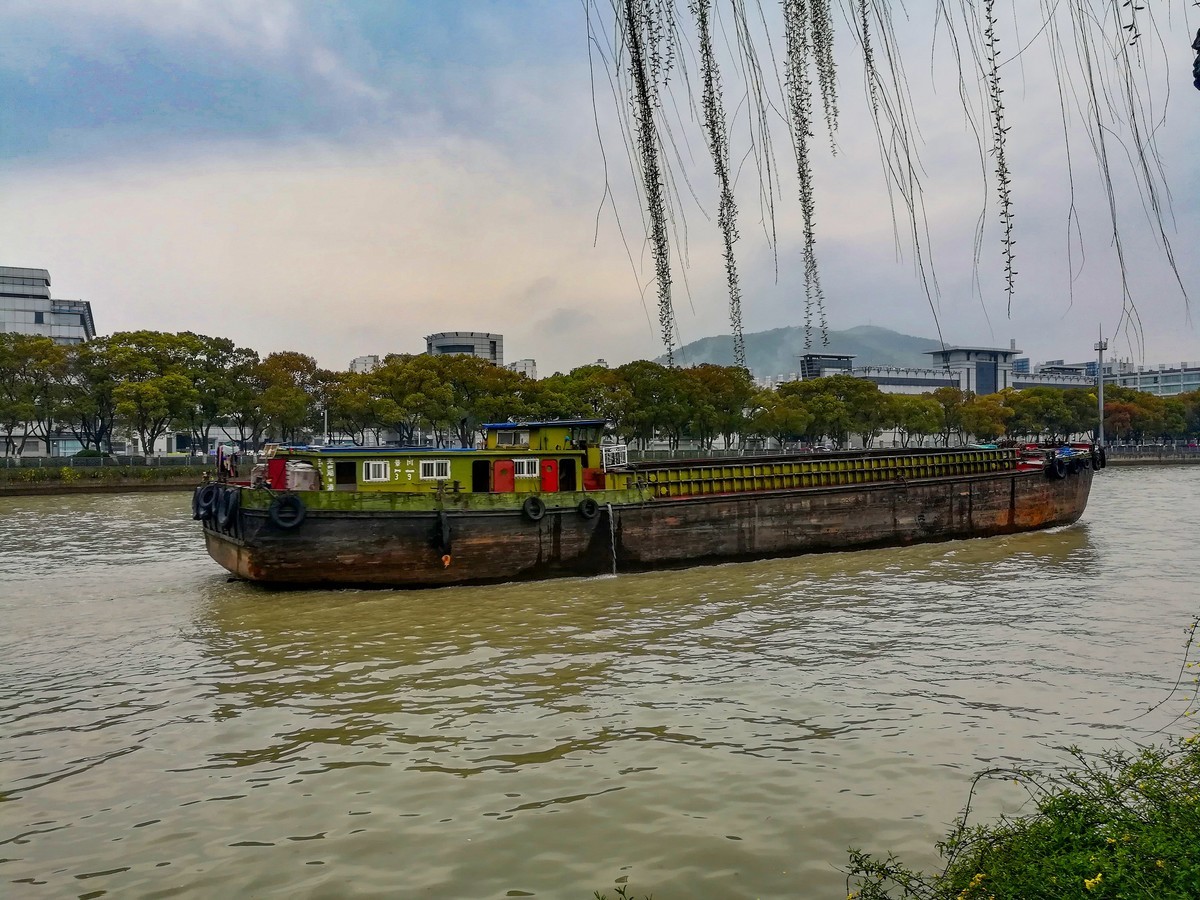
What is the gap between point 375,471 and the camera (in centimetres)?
2125

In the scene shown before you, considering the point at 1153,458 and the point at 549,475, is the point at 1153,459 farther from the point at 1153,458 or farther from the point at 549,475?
the point at 549,475

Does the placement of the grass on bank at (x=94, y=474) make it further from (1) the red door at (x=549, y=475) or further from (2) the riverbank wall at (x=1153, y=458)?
(2) the riverbank wall at (x=1153, y=458)

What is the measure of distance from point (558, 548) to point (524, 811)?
540 inches

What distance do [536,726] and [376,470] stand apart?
42.4ft

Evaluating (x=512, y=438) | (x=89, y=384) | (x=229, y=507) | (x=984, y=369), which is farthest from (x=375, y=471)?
(x=984, y=369)

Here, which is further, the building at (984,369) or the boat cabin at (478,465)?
the building at (984,369)

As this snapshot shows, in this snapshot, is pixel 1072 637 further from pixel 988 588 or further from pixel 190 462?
pixel 190 462

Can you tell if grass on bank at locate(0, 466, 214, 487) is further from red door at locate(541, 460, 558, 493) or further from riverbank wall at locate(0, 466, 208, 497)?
red door at locate(541, 460, 558, 493)

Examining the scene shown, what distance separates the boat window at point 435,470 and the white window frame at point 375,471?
89 centimetres

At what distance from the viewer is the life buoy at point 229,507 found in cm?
1934

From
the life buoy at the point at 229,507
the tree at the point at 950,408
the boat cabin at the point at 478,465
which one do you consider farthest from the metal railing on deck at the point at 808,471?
the tree at the point at 950,408

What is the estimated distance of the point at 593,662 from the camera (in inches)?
494

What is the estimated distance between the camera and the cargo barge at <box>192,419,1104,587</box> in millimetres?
19172

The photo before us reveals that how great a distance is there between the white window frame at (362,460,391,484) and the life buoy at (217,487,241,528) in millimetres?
3110
